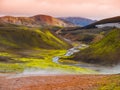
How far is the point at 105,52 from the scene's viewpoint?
98.6 metres

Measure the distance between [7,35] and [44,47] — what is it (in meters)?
19.2

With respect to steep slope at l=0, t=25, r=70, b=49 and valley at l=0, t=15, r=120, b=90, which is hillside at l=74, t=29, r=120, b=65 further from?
steep slope at l=0, t=25, r=70, b=49

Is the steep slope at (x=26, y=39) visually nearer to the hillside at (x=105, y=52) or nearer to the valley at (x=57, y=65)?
the valley at (x=57, y=65)

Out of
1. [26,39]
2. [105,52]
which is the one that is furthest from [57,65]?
[26,39]

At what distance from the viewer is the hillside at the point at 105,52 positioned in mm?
92438

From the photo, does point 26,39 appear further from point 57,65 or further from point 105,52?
point 57,65


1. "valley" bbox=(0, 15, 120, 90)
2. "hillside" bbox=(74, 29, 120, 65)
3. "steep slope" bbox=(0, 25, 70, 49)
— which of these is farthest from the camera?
"steep slope" bbox=(0, 25, 70, 49)

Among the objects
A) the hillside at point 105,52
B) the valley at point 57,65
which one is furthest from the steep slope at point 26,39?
the hillside at point 105,52

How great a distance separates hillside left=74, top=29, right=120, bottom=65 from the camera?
9244 centimetres

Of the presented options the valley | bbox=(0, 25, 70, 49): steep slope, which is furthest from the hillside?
bbox=(0, 25, 70, 49): steep slope

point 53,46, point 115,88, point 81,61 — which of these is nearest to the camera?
point 115,88

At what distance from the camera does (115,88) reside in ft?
98.7

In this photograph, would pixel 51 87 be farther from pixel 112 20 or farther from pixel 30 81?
pixel 112 20

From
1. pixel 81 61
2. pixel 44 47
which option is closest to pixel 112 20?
pixel 81 61
